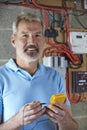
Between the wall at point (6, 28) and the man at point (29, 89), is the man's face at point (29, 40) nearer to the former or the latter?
the man at point (29, 89)

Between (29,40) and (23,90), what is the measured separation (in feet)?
0.94

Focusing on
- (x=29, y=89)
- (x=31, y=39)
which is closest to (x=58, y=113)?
(x=29, y=89)

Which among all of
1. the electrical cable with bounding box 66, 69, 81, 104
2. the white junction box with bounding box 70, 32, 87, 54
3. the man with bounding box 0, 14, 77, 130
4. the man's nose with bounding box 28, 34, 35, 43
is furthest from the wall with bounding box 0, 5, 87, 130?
the man's nose with bounding box 28, 34, 35, 43

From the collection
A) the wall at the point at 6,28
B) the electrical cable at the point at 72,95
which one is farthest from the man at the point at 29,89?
the electrical cable at the point at 72,95

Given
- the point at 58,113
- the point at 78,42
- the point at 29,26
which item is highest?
the point at 29,26

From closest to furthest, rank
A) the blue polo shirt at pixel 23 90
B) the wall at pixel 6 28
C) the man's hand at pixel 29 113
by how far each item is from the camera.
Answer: the man's hand at pixel 29 113
the blue polo shirt at pixel 23 90
the wall at pixel 6 28

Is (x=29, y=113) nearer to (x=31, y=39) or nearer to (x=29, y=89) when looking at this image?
(x=29, y=89)

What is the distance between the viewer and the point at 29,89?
1.41 metres

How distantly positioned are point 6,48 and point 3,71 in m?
1.02

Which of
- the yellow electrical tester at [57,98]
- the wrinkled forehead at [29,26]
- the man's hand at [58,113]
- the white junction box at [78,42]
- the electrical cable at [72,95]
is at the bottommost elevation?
the electrical cable at [72,95]

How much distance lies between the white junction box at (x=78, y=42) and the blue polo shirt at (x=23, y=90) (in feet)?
4.17

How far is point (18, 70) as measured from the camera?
1446mm

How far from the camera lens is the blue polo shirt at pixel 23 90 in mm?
1360

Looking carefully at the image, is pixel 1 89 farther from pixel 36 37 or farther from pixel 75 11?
pixel 75 11
